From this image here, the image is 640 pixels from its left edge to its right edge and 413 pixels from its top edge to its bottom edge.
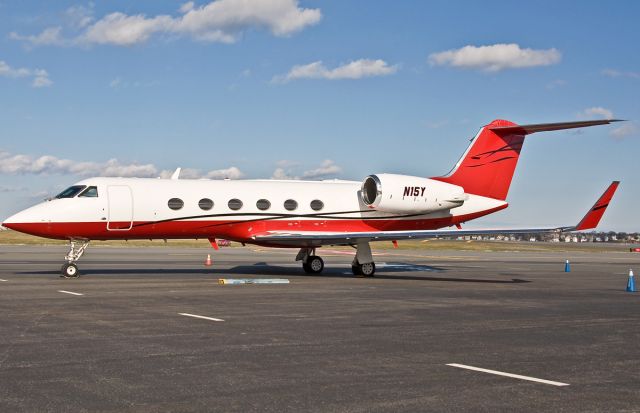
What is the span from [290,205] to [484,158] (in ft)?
27.6

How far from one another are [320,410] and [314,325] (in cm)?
597

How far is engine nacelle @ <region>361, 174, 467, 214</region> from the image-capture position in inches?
1092

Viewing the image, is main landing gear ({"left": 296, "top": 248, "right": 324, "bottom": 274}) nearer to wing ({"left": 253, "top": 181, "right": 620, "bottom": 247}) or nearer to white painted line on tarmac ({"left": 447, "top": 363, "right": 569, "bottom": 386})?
wing ({"left": 253, "top": 181, "right": 620, "bottom": 247})

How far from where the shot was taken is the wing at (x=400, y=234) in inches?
922

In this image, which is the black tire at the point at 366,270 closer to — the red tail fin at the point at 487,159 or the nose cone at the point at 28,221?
the red tail fin at the point at 487,159

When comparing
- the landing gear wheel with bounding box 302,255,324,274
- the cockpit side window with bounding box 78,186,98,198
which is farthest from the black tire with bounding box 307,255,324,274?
the cockpit side window with bounding box 78,186,98,198

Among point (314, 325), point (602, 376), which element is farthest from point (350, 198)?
point (602, 376)

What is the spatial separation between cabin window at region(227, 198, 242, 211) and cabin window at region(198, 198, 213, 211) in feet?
2.21

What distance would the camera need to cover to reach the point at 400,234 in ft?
81.7

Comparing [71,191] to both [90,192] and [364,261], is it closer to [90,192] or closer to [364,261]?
[90,192]

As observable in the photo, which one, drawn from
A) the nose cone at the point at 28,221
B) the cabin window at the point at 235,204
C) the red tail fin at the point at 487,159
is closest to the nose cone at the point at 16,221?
the nose cone at the point at 28,221


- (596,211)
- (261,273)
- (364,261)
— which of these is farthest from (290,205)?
(596,211)

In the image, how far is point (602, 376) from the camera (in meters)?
8.35

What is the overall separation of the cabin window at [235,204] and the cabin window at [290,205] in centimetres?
184
